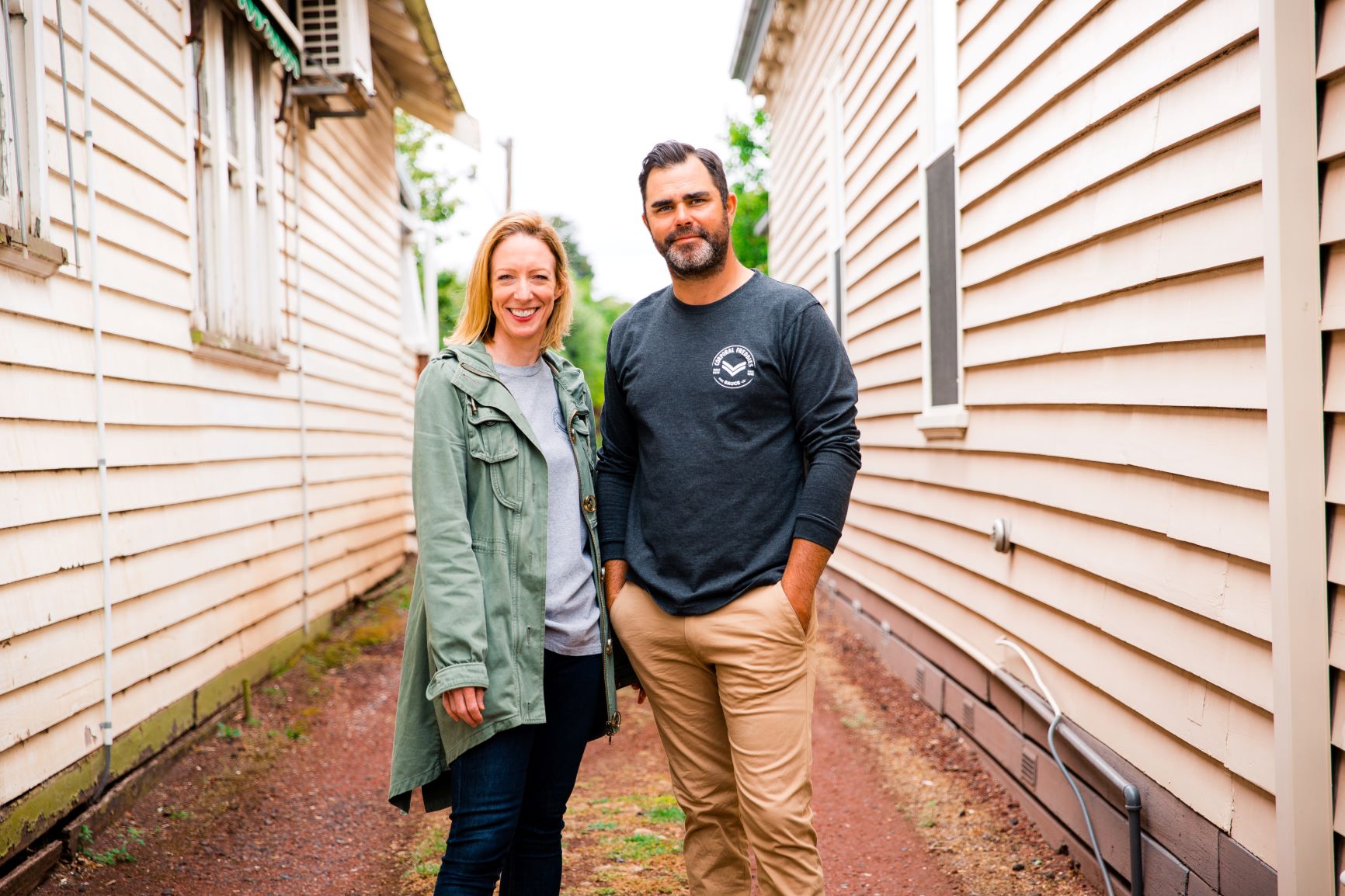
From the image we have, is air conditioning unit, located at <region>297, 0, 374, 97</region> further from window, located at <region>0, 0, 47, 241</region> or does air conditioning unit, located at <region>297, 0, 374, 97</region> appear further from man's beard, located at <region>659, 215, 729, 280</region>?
man's beard, located at <region>659, 215, 729, 280</region>

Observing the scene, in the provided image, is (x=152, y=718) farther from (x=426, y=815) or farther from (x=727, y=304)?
→ (x=727, y=304)

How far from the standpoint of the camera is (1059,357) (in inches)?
144

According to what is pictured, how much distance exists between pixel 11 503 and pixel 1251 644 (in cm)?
359

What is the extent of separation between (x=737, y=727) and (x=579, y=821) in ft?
5.95

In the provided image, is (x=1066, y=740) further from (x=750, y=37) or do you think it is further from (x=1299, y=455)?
(x=750, y=37)

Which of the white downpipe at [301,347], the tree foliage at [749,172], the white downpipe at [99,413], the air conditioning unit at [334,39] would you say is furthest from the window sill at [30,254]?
the tree foliage at [749,172]

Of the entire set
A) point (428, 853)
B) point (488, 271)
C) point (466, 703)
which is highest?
point (488, 271)

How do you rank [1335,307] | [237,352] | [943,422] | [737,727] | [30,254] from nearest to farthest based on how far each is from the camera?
[1335,307]
[737,727]
[30,254]
[943,422]
[237,352]

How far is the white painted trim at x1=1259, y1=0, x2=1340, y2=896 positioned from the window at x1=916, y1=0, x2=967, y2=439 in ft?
8.54

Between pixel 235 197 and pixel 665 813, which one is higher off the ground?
pixel 235 197

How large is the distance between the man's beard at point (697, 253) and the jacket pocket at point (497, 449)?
0.62 m

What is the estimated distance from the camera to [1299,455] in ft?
7.00

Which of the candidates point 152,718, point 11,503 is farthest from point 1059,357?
point 152,718

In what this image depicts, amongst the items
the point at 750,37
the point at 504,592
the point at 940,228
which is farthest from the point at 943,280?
the point at 750,37
